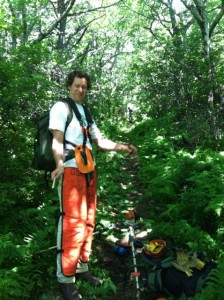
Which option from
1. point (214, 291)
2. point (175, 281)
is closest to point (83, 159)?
point (175, 281)

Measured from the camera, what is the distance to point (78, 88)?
4.13m

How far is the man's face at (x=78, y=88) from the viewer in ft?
13.4

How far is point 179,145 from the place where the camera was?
10.6m

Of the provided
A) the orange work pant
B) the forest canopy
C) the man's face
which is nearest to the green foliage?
the forest canopy

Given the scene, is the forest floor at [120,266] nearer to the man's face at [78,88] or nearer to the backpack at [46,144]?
the backpack at [46,144]

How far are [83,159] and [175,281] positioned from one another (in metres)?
1.84

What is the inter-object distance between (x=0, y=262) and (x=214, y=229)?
11.6ft

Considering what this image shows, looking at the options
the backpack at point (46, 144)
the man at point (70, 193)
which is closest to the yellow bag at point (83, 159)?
the man at point (70, 193)

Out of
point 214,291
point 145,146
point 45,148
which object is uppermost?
point 45,148

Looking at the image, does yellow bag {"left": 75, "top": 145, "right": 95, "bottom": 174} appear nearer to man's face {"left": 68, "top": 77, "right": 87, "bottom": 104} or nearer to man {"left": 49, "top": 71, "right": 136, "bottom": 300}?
man {"left": 49, "top": 71, "right": 136, "bottom": 300}

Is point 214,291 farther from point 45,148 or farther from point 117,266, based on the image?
point 45,148

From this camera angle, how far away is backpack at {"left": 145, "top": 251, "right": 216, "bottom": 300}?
3576 millimetres

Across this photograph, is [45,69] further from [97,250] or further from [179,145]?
[97,250]

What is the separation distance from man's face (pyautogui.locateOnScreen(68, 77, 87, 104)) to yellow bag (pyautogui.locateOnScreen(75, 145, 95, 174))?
2.20 ft
